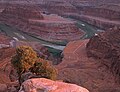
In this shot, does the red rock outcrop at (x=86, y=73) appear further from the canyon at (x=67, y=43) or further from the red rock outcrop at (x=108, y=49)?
the red rock outcrop at (x=108, y=49)

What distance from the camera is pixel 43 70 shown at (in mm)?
30703

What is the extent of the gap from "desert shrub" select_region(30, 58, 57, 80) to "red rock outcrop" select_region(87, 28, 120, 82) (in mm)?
22409

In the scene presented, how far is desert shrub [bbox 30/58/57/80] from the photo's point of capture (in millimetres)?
30266

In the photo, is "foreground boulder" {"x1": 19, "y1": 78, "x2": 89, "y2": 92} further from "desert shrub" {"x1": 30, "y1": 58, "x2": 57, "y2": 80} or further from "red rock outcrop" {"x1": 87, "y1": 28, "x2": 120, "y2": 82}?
"red rock outcrop" {"x1": 87, "y1": 28, "x2": 120, "y2": 82}

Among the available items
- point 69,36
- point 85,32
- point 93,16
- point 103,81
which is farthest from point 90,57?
point 93,16

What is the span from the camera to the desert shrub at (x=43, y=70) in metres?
30.3

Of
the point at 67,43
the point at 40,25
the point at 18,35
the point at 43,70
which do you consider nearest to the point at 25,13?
the point at 40,25

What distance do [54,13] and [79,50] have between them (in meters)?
63.1

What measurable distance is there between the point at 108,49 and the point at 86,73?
12.8m

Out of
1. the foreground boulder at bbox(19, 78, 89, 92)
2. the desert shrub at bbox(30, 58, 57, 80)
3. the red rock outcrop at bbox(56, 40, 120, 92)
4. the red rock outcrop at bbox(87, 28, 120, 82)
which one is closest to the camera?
the foreground boulder at bbox(19, 78, 89, 92)

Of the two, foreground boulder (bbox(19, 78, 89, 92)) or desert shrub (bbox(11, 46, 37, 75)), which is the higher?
foreground boulder (bbox(19, 78, 89, 92))

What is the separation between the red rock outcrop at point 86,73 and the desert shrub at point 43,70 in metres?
14.6

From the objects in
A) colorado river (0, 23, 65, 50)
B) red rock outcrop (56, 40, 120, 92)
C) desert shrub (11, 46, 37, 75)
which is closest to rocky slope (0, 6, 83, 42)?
colorado river (0, 23, 65, 50)

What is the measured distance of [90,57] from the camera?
→ 2596 inches
